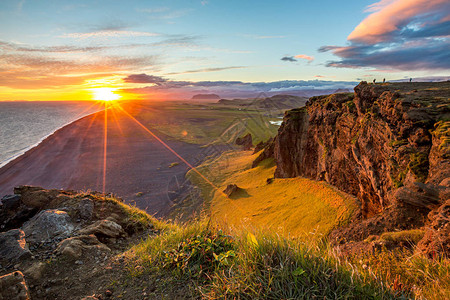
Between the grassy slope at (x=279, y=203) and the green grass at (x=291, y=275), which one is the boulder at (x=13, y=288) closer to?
the green grass at (x=291, y=275)

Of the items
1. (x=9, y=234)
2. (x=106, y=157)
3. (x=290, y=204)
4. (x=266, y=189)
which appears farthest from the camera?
(x=106, y=157)

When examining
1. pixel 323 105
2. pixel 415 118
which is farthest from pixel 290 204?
pixel 415 118

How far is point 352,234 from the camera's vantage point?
7.96 meters

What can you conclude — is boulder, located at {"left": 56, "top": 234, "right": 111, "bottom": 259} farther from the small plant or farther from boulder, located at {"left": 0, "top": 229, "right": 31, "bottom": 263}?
the small plant

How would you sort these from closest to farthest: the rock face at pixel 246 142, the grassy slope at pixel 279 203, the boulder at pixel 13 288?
the boulder at pixel 13 288 → the grassy slope at pixel 279 203 → the rock face at pixel 246 142

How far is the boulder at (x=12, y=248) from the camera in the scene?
4.94 m

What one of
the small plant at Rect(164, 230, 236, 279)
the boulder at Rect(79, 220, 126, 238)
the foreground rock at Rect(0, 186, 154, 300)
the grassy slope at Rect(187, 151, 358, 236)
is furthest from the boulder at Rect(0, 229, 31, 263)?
the grassy slope at Rect(187, 151, 358, 236)

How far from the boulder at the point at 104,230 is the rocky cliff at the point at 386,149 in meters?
7.95

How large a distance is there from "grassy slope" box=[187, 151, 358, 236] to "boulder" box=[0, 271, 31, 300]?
3.37 meters

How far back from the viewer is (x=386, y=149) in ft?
31.0

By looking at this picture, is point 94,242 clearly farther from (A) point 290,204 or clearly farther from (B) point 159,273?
(A) point 290,204

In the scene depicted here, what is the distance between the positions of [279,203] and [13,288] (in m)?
15.1

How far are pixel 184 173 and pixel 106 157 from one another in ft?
65.3

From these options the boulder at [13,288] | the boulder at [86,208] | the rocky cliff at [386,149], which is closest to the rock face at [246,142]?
the rocky cliff at [386,149]
